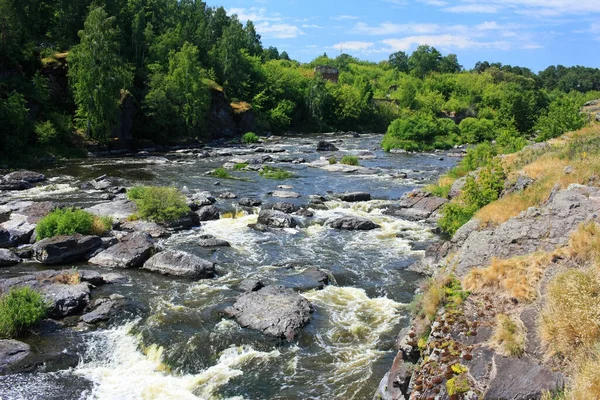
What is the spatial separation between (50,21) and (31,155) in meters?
28.9

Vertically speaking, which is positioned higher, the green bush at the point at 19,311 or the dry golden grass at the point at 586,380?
the dry golden grass at the point at 586,380

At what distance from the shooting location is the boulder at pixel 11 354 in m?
12.5

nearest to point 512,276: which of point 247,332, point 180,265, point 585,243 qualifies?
point 585,243

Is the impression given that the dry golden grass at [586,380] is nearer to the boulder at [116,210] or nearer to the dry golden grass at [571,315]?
the dry golden grass at [571,315]

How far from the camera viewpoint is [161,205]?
2645 cm

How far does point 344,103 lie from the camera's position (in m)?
105

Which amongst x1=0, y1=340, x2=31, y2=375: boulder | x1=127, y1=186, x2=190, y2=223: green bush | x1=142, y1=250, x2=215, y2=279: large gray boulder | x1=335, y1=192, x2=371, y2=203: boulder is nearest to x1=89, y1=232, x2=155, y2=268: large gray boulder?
x1=142, y1=250, x2=215, y2=279: large gray boulder

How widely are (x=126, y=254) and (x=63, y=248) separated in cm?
265

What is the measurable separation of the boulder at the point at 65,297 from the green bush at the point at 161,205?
9610 mm

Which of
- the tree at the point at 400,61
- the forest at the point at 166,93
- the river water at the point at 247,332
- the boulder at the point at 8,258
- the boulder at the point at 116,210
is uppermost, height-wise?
the tree at the point at 400,61

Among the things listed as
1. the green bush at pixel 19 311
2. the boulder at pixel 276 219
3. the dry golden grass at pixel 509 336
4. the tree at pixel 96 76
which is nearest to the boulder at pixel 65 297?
the green bush at pixel 19 311

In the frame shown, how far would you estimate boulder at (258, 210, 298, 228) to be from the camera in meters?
26.9

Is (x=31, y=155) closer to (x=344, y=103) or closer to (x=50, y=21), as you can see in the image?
(x=50, y=21)

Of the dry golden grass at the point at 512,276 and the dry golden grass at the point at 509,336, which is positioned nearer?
the dry golden grass at the point at 509,336
